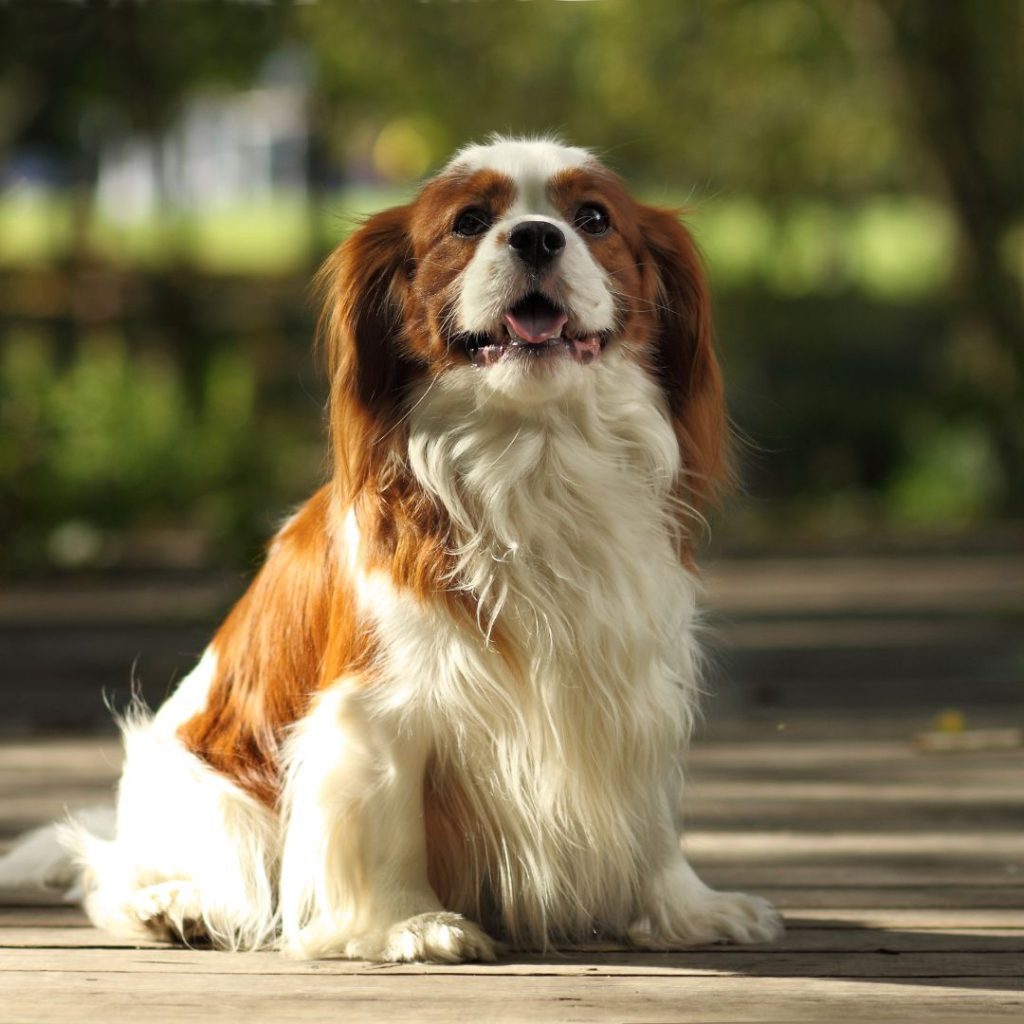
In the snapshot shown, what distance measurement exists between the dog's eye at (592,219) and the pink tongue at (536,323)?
205 mm

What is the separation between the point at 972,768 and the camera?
175 inches

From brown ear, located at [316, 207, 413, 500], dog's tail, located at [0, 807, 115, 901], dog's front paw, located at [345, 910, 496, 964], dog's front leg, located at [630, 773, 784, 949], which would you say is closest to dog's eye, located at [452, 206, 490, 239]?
brown ear, located at [316, 207, 413, 500]

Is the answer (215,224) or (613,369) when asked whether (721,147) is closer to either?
(613,369)

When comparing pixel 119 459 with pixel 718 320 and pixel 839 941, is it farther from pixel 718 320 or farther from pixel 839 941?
pixel 839 941

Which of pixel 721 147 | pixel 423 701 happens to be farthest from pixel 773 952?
pixel 721 147

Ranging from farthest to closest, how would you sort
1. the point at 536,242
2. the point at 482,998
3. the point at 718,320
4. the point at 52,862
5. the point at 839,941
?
1. the point at 718,320
2. the point at 52,862
3. the point at 839,941
4. the point at 536,242
5. the point at 482,998

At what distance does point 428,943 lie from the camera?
9.28 feet

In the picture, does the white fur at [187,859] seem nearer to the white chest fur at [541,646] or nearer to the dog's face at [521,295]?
the white chest fur at [541,646]

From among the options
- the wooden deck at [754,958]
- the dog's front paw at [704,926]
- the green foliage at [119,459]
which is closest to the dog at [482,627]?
the dog's front paw at [704,926]

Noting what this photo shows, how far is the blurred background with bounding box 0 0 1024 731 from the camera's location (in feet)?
22.1

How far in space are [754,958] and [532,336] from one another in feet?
3.69

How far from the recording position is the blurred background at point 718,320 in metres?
6.73

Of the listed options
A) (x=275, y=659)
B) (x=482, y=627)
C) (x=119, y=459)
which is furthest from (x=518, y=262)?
(x=119, y=459)

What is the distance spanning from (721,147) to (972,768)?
51.9ft
